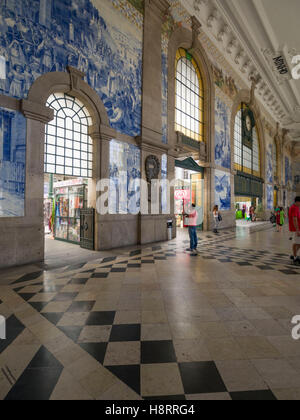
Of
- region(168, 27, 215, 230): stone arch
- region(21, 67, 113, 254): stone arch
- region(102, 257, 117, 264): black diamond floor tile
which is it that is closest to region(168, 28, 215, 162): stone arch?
region(168, 27, 215, 230): stone arch

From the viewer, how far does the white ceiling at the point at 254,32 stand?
11.2 metres

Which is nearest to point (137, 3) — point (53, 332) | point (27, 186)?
point (27, 186)

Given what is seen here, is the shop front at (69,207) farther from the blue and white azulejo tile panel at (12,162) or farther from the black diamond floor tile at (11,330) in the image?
the black diamond floor tile at (11,330)

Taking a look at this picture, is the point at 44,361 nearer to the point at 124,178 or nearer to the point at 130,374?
the point at 130,374

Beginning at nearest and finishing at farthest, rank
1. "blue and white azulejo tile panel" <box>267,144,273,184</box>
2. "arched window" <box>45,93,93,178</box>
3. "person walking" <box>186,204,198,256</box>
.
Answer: "arched window" <box>45,93,93,178</box>
"person walking" <box>186,204,198,256</box>
"blue and white azulejo tile panel" <box>267,144,273,184</box>

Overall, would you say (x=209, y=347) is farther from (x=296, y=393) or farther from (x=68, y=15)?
(x=68, y=15)

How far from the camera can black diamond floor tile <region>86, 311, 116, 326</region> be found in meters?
2.68

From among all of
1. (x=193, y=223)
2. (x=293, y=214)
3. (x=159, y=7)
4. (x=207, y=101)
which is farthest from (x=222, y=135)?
(x=293, y=214)

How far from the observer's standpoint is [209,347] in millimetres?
2182

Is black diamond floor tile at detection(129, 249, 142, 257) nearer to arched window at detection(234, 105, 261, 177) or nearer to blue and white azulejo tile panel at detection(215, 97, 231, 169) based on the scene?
blue and white azulejo tile panel at detection(215, 97, 231, 169)

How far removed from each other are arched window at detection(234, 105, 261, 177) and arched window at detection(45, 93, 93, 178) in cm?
1298

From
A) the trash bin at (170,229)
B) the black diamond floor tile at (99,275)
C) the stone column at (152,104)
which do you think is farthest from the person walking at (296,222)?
the stone column at (152,104)

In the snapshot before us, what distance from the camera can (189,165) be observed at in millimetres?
11766

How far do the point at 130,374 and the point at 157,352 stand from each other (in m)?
0.38
